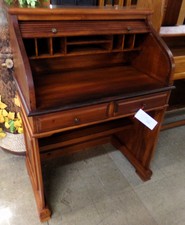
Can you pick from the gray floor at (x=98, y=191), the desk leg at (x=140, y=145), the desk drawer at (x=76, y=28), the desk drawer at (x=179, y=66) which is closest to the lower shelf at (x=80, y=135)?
the desk leg at (x=140, y=145)

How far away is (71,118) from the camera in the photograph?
104 centimetres

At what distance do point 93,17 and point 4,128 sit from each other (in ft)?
3.79

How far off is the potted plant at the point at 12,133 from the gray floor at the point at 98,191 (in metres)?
0.14

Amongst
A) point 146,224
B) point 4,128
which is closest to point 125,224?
point 146,224

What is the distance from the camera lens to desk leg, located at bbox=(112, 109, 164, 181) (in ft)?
4.97

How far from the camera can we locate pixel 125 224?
137 cm

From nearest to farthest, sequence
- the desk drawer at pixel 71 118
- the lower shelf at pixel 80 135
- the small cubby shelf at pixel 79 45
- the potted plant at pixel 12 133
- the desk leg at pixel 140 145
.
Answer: the desk drawer at pixel 71 118 < the small cubby shelf at pixel 79 45 < the lower shelf at pixel 80 135 < the desk leg at pixel 140 145 < the potted plant at pixel 12 133

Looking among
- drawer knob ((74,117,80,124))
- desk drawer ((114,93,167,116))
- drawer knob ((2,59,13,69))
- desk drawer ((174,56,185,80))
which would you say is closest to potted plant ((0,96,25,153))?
drawer knob ((2,59,13,69))

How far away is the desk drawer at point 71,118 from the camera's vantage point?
98 cm

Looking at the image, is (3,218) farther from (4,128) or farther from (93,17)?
(93,17)

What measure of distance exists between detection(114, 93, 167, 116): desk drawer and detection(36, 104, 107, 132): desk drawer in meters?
0.09

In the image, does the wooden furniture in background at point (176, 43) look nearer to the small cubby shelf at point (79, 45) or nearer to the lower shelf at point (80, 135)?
the small cubby shelf at point (79, 45)

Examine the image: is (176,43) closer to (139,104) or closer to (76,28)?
(139,104)

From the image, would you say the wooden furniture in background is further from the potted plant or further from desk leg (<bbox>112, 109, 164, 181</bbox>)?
the potted plant
